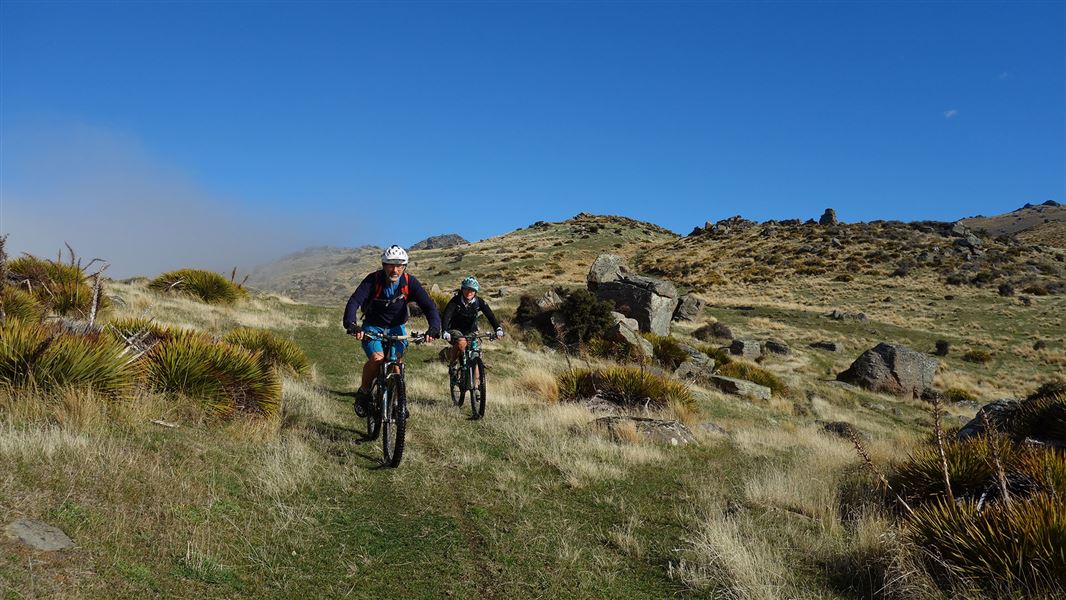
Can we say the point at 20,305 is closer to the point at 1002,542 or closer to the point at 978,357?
the point at 1002,542

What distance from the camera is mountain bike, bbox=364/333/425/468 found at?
646 centimetres

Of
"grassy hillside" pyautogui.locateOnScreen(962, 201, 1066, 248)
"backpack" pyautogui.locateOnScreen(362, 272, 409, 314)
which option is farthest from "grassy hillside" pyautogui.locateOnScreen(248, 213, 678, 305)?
"grassy hillside" pyautogui.locateOnScreen(962, 201, 1066, 248)

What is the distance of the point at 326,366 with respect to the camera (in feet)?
46.3

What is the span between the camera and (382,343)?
714 cm

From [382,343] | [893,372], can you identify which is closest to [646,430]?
[382,343]

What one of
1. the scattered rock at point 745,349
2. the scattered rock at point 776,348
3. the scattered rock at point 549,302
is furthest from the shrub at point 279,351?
the scattered rock at point 776,348

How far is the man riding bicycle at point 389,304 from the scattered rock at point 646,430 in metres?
3.43

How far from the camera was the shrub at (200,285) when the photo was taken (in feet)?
68.0

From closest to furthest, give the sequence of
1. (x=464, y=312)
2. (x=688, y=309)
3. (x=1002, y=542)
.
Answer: (x=1002, y=542), (x=464, y=312), (x=688, y=309)

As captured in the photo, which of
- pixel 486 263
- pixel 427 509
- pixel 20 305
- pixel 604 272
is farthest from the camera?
pixel 486 263

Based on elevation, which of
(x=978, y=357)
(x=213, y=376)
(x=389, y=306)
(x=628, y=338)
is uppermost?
(x=389, y=306)

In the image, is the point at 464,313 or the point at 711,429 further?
the point at 711,429

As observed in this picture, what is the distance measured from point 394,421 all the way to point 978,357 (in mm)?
36634

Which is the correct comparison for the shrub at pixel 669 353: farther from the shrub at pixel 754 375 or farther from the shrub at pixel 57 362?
the shrub at pixel 57 362
